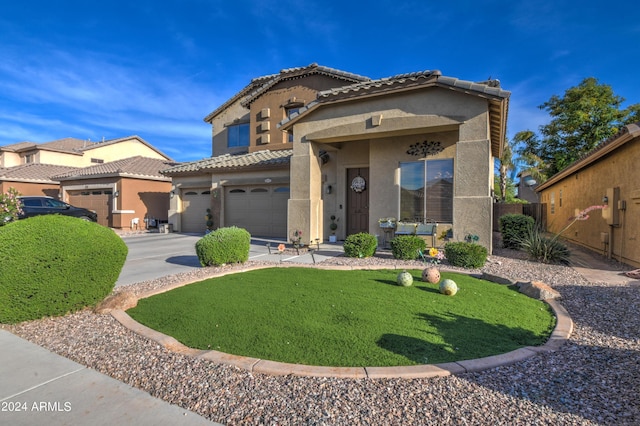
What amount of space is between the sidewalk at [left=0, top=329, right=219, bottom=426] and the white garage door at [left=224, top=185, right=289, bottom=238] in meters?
11.3

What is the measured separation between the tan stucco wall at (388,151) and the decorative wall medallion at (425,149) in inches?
5.2

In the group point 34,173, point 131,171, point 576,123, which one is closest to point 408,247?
point 131,171

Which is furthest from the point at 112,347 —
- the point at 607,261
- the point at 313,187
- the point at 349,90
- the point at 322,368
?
the point at 607,261

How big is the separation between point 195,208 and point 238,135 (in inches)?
219

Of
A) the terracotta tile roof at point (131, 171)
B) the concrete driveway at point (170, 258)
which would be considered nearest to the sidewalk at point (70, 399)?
the concrete driveway at point (170, 258)

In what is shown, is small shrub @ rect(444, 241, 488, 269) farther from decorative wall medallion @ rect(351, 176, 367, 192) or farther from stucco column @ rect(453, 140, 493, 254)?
decorative wall medallion @ rect(351, 176, 367, 192)

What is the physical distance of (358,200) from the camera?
12047mm

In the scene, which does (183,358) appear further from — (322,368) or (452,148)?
(452,148)

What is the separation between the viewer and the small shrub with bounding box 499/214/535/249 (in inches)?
389

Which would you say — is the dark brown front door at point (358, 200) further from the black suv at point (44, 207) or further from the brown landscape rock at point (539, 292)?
the black suv at point (44, 207)

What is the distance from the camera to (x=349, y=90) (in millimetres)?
9734

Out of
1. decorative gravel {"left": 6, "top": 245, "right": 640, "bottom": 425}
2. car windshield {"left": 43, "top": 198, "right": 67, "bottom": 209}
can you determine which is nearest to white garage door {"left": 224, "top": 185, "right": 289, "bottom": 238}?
car windshield {"left": 43, "top": 198, "right": 67, "bottom": 209}

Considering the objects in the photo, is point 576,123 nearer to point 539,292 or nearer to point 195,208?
point 539,292

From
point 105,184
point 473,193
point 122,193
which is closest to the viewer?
point 473,193
